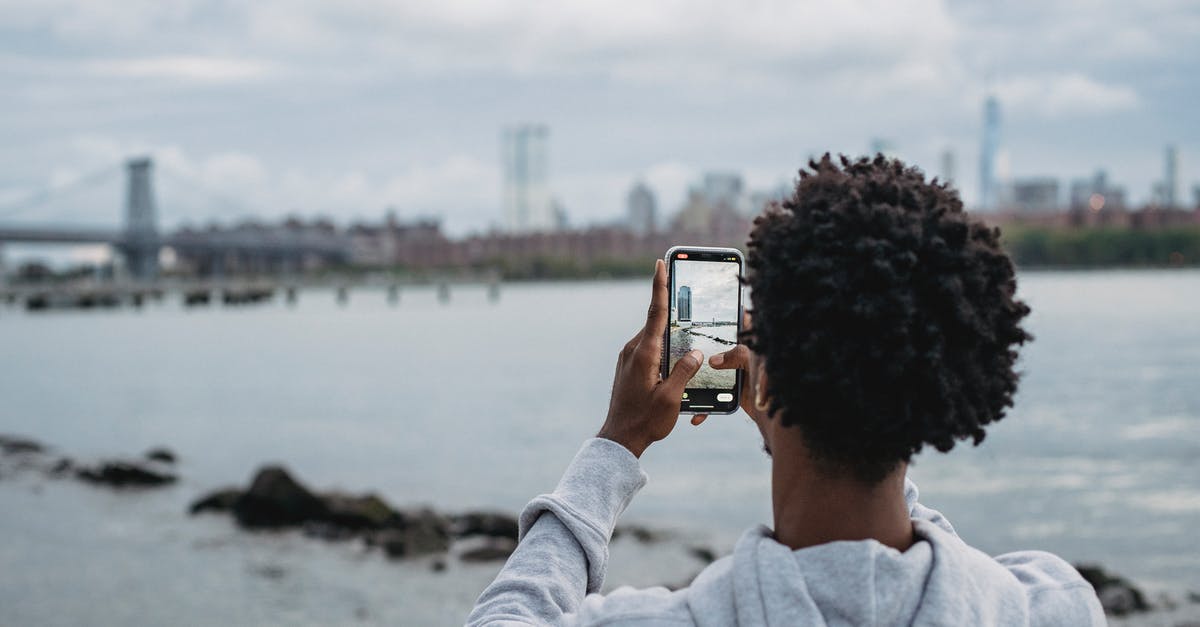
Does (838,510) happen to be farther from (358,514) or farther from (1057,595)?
(358,514)

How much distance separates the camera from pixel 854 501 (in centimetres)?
133

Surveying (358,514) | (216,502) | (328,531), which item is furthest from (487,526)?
(216,502)

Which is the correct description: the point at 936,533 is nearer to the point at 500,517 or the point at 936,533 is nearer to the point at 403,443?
the point at 500,517

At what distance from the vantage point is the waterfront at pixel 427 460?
14.7 metres

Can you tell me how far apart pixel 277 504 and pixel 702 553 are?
635cm

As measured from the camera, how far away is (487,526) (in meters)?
17.4

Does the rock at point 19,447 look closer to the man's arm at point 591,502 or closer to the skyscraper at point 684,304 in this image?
the skyscraper at point 684,304

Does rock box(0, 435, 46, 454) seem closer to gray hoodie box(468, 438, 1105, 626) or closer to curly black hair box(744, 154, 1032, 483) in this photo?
gray hoodie box(468, 438, 1105, 626)

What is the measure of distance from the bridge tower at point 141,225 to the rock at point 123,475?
70.4m

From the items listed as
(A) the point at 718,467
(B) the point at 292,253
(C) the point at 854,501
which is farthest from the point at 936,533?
(B) the point at 292,253

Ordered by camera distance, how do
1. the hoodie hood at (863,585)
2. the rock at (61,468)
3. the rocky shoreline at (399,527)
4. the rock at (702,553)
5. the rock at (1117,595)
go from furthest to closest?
1. the rock at (61,468)
2. the rock at (702,553)
3. the rocky shoreline at (399,527)
4. the rock at (1117,595)
5. the hoodie hood at (863,585)

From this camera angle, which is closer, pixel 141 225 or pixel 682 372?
pixel 682 372

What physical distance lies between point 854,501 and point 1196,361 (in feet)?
183

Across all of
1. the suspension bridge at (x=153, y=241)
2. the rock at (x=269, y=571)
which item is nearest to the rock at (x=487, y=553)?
the rock at (x=269, y=571)
